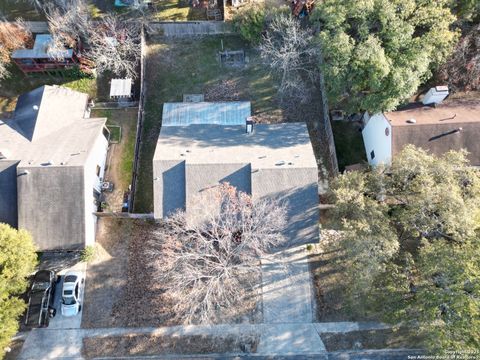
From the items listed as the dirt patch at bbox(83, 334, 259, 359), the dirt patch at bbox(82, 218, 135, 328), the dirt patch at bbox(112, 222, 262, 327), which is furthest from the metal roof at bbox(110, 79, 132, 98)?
the dirt patch at bbox(83, 334, 259, 359)

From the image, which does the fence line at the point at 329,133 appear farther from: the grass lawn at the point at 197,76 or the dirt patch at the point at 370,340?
the dirt patch at the point at 370,340

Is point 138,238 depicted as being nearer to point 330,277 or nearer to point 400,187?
point 330,277

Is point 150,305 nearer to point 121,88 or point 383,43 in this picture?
point 121,88

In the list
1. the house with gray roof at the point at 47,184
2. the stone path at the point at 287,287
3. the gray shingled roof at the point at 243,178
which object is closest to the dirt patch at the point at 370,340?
the stone path at the point at 287,287

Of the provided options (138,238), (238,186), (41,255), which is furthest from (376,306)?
(41,255)

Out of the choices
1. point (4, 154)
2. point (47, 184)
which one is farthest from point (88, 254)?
point (4, 154)

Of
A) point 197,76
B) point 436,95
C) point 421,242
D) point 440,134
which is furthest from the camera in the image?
point 197,76
